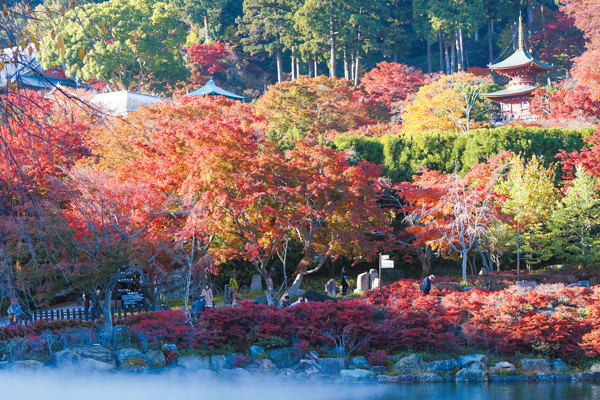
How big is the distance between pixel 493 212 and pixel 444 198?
1941 mm

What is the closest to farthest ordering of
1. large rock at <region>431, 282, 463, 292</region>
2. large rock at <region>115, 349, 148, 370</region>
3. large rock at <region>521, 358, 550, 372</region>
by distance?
large rock at <region>115, 349, 148, 370</region>
large rock at <region>521, 358, 550, 372</region>
large rock at <region>431, 282, 463, 292</region>

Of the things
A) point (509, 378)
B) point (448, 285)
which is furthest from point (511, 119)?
point (509, 378)

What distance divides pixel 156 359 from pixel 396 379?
4987mm

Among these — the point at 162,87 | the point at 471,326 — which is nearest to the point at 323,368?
the point at 471,326

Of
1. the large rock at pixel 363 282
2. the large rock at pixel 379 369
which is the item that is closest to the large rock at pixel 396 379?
the large rock at pixel 379 369

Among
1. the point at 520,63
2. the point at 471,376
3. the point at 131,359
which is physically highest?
the point at 520,63

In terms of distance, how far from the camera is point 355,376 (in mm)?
12148

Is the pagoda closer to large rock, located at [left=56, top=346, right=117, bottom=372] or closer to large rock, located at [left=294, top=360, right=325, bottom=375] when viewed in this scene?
large rock, located at [left=294, top=360, right=325, bottom=375]

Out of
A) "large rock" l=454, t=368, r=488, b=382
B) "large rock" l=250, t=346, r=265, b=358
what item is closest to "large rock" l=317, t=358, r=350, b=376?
"large rock" l=250, t=346, r=265, b=358

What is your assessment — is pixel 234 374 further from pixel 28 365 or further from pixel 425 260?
pixel 425 260

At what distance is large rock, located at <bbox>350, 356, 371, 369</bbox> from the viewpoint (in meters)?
12.7

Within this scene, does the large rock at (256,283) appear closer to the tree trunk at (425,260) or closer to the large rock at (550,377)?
the tree trunk at (425,260)

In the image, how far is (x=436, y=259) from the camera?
2688 centimetres

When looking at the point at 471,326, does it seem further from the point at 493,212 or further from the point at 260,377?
the point at 493,212
